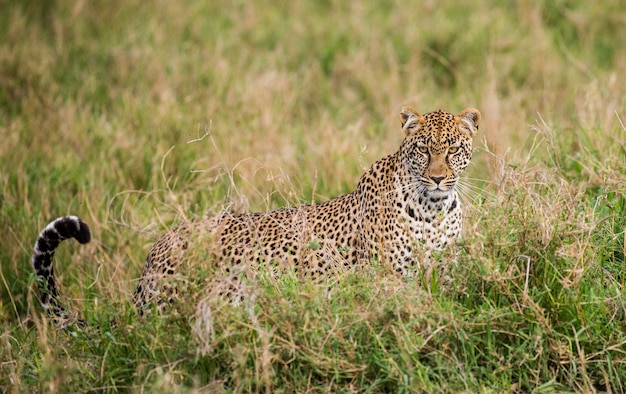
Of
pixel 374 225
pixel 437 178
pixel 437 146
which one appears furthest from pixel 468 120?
pixel 374 225

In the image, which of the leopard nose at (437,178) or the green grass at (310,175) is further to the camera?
the leopard nose at (437,178)

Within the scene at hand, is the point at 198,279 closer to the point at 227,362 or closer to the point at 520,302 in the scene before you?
the point at 227,362

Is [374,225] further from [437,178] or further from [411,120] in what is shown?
[411,120]

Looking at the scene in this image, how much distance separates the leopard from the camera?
536 cm

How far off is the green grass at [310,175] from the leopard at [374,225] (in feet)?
0.76

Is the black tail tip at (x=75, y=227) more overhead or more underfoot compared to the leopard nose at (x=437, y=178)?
more underfoot

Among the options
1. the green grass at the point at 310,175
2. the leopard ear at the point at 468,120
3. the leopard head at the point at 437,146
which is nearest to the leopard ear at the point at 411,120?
the leopard head at the point at 437,146

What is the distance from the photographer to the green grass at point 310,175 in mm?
4586

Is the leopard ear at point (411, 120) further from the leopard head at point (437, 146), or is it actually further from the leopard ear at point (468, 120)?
the leopard ear at point (468, 120)

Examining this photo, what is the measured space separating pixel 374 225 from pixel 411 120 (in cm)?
59

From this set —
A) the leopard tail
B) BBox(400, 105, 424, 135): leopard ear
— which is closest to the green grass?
the leopard tail

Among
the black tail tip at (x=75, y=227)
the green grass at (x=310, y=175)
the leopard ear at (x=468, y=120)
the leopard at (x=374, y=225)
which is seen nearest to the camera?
the green grass at (x=310, y=175)

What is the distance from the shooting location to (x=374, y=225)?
561cm

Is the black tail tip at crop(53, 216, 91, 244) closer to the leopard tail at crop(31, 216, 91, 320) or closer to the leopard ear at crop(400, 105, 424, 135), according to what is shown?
the leopard tail at crop(31, 216, 91, 320)
